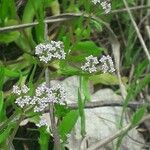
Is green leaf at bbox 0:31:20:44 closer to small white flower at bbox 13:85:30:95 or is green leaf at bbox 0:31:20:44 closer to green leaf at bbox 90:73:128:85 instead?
green leaf at bbox 90:73:128:85

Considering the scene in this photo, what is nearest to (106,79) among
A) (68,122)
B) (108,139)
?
(108,139)

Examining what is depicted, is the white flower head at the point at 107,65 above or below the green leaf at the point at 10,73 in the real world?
above

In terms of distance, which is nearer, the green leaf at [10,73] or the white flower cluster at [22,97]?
the white flower cluster at [22,97]

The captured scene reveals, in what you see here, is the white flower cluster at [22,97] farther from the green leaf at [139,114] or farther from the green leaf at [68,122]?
the green leaf at [139,114]

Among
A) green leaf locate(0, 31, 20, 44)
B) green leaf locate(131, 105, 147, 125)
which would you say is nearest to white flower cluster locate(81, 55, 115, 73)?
green leaf locate(131, 105, 147, 125)

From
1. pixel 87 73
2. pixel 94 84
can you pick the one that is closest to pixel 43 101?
pixel 87 73

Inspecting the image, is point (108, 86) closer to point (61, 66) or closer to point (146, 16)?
point (146, 16)

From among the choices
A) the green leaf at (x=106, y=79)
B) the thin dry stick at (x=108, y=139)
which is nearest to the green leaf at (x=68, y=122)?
the thin dry stick at (x=108, y=139)

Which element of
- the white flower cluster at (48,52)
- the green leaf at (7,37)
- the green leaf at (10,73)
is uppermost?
the green leaf at (7,37)

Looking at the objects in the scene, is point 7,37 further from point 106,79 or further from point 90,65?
point 90,65
